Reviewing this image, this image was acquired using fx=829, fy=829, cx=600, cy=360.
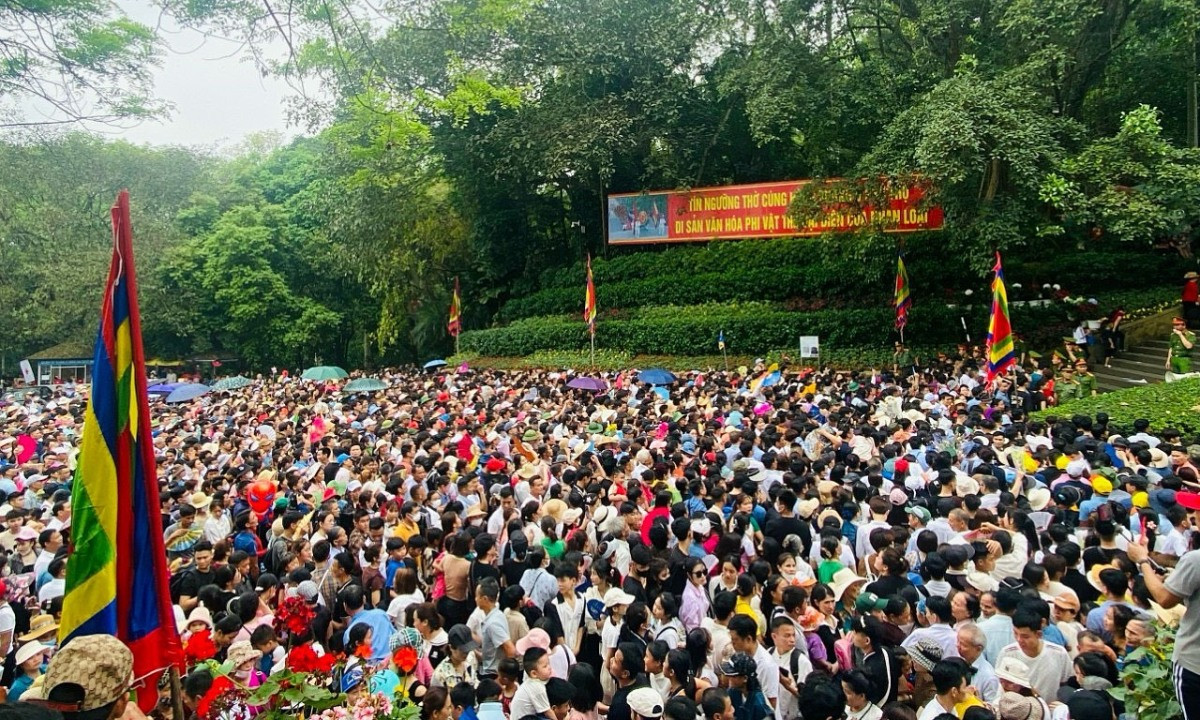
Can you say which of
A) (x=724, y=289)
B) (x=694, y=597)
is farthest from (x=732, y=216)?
(x=694, y=597)

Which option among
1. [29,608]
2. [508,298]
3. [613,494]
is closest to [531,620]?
[613,494]

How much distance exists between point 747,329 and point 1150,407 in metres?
11.4

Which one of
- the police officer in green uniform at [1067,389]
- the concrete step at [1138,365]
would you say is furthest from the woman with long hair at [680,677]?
the concrete step at [1138,365]

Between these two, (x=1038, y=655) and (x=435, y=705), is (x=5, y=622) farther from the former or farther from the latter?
(x=1038, y=655)

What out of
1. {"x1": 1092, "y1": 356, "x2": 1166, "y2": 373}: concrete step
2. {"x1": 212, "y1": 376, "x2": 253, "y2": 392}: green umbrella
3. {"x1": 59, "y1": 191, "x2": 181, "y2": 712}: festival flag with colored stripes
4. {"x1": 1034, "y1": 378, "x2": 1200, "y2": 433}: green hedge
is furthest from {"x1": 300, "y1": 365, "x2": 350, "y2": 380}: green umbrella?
{"x1": 1092, "y1": 356, "x2": 1166, "y2": 373}: concrete step

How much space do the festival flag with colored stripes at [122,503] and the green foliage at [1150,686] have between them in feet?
13.5

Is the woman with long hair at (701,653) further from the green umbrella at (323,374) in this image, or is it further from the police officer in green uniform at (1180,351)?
the green umbrella at (323,374)

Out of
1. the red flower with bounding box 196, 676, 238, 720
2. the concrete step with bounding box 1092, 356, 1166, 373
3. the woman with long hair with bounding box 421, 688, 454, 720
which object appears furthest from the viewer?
the concrete step with bounding box 1092, 356, 1166, 373

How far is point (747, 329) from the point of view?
882 inches

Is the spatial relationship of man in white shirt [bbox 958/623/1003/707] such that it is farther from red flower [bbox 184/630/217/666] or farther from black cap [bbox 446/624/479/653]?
red flower [bbox 184/630/217/666]

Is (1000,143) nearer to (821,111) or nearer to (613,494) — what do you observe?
(821,111)

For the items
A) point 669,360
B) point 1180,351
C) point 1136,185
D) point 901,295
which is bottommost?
point 669,360

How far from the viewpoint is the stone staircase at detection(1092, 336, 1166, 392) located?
15859 millimetres

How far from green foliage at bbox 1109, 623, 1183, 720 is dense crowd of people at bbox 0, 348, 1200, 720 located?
0.05m
